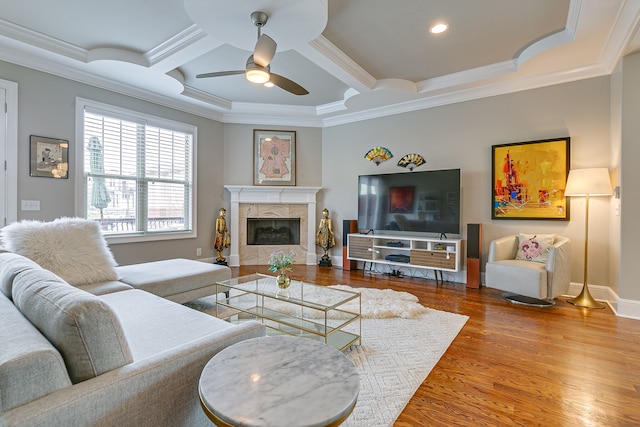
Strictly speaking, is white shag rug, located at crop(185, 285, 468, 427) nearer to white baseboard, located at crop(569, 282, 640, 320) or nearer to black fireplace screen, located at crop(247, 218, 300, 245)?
white baseboard, located at crop(569, 282, 640, 320)

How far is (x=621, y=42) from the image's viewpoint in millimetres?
2949

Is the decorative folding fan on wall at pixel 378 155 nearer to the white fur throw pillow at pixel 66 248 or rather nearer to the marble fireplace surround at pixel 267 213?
the marble fireplace surround at pixel 267 213

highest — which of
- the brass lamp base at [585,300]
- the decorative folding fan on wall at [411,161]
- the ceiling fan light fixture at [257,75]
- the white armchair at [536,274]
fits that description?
the ceiling fan light fixture at [257,75]

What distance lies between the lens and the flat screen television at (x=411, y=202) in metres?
4.37

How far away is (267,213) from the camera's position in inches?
229

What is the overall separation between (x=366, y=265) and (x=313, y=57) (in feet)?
11.2

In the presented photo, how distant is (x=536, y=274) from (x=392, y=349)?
1.98 metres

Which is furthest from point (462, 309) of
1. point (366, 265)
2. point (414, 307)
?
point (366, 265)

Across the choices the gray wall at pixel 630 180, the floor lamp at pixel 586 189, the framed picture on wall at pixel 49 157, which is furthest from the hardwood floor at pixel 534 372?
the framed picture on wall at pixel 49 157

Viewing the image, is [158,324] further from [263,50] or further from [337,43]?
[337,43]

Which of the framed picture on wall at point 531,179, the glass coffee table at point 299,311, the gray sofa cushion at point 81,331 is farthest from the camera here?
the framed picture on wall at point 531,179

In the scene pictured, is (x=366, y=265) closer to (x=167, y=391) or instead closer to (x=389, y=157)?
(x=389, y=157)

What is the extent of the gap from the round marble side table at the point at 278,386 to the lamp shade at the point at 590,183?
359cm

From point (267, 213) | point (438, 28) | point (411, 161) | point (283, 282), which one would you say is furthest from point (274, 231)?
point (438, 28)
